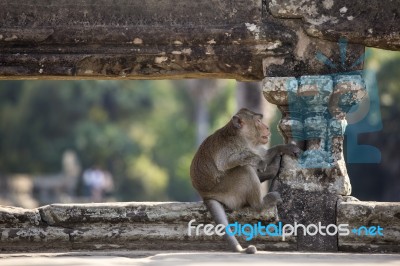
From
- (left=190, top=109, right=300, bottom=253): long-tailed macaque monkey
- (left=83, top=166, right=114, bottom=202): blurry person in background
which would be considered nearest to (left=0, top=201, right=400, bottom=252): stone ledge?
(left=190, top=109, right=300, bottom=253): long-tailed macaque monkey

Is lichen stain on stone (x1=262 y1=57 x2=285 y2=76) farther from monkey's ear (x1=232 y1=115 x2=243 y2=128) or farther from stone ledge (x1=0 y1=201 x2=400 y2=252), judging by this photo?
stone ledge (x1=0 y1=201 x2=400 y2=252)

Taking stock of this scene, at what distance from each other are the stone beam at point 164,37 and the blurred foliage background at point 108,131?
82.5 ft


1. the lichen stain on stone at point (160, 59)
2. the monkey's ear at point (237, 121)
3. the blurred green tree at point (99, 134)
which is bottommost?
the blurred green tree at point (99, 134)

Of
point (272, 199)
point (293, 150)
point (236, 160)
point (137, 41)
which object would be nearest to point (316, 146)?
point (293, 150)

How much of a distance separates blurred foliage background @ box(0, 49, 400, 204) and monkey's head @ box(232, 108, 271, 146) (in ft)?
80.4

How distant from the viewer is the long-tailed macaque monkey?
816 centimetres

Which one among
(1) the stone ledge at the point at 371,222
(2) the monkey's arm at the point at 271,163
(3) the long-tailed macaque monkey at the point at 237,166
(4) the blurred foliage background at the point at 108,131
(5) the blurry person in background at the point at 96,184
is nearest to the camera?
(1) the stone ledge at the point at 371,222

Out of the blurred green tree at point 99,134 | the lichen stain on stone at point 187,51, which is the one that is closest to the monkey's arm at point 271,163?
the lichen stain on stone at point 187,51

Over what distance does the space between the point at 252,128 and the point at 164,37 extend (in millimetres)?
1151

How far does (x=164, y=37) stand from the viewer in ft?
26.6

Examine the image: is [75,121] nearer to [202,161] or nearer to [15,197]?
[15,197]

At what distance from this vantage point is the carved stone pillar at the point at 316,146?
8.04m

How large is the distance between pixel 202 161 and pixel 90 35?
1.26 metres

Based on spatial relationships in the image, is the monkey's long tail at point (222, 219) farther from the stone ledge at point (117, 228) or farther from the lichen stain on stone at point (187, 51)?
the lichen stain on stone at point (187, 51)
